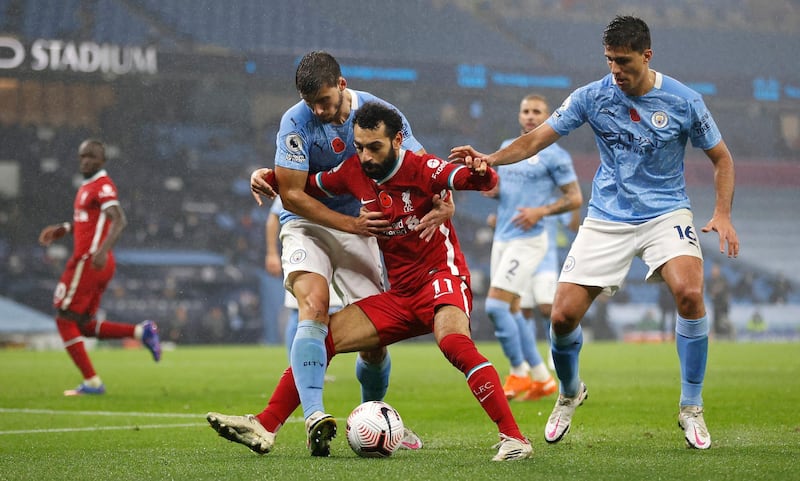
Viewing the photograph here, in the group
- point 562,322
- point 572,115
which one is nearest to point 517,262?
point 562,322

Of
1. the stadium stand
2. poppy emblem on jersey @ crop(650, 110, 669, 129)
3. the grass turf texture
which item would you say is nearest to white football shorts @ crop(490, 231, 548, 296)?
the grass turf texture

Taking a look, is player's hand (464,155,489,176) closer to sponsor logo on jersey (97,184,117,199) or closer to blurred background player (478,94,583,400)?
blurred background player (478,94,583,400)

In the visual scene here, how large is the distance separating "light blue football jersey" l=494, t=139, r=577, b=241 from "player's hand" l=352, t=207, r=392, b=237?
4392 mm

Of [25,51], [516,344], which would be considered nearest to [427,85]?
[25,51]

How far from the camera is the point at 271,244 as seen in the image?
11141 mm

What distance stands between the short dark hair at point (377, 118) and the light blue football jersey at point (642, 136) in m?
0.99

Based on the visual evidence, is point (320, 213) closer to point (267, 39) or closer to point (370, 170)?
point (370, 170)

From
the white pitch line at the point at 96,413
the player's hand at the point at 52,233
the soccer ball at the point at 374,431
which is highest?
the player's hand at the point at 52,233

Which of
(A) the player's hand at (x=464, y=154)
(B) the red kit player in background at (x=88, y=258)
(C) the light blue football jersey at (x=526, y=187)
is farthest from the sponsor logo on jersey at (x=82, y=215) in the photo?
(A) the player's hand at (x=464, y=154)

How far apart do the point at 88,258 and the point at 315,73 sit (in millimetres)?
5863

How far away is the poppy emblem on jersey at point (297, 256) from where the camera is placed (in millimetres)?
5727

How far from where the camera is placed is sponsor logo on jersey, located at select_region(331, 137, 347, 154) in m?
5.77

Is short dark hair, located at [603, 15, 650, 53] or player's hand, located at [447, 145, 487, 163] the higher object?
short dark hair, located at [603, 15, 650, 53]

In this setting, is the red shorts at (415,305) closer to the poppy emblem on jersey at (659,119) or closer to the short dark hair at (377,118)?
the short dark hair at (377,118)
